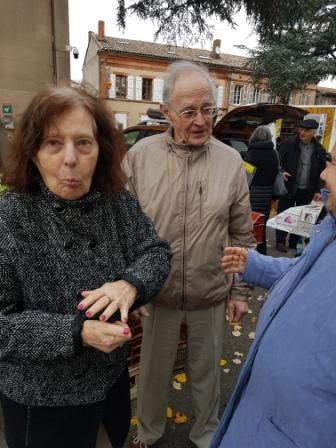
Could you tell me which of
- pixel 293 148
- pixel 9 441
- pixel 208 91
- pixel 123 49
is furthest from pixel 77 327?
pixel 123 49

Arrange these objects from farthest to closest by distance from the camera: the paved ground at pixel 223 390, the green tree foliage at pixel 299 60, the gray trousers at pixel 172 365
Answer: the green tree foliage at pixel 299 60 < the paved ground at pixel 223 390 < the gray trousers at pixel 172 365

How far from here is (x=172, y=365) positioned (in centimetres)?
202

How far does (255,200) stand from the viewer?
513 centimetres

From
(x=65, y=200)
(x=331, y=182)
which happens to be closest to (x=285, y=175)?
(x=331, y=182)

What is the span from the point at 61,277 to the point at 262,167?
4.42 meters

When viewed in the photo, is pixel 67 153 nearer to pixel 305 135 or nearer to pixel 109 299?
pixel 109 299

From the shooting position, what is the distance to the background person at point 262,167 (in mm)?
4973

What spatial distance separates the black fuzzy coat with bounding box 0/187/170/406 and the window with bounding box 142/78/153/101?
31165 mm

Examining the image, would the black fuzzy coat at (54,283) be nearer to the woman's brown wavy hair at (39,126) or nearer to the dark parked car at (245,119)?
the woman's brown wavy hair at (39,126)

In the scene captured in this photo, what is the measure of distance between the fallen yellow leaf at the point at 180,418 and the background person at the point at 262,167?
115 inches

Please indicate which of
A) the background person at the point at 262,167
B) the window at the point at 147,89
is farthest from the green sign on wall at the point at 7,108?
the window at the point at 147,89

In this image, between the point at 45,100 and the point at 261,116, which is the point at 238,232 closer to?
the point at 45,100

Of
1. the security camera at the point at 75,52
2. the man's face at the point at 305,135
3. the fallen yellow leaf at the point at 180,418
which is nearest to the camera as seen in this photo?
the fallen yellow leaf at the point at 180,418

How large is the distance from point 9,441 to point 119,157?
109 centimetres
